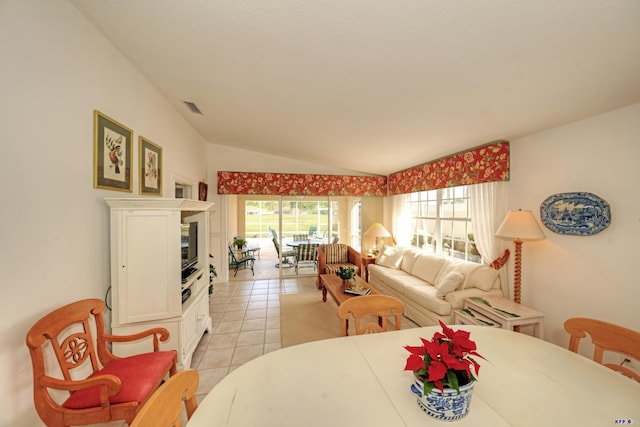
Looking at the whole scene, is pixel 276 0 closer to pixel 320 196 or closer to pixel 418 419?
pixel 418 419

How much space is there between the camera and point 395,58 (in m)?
1.58

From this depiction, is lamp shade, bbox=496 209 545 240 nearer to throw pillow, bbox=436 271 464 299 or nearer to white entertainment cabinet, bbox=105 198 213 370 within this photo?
throw pillow, bbox=436 271 464 299

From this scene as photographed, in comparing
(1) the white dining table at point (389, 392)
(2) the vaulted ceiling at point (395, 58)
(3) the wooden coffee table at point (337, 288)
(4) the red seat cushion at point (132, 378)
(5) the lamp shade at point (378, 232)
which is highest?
(2) the vaulted ceiling at point (395, 58)

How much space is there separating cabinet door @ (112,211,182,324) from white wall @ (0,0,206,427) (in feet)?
0.49

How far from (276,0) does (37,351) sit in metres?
2.18

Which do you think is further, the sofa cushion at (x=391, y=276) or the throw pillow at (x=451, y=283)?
the sofa cushion at (x=391, y=276)

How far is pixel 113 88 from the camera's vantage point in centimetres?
195

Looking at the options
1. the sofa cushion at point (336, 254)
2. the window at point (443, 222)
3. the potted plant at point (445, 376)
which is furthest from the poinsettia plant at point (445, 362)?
the sofa cushion at point (336, 254)

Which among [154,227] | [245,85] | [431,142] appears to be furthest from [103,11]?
[431,142]

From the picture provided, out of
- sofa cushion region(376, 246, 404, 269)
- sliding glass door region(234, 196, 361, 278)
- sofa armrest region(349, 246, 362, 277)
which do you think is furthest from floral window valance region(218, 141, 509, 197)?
sofa armrest region(349, 246, 362, 277)

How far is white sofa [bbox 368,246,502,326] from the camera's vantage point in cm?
288

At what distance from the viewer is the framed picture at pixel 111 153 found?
1.78 meters

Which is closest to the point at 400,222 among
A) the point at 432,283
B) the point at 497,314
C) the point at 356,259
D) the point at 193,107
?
the point at 356,259

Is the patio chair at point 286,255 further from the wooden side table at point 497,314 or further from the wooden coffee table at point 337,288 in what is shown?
the wooden side table at point 497,314
